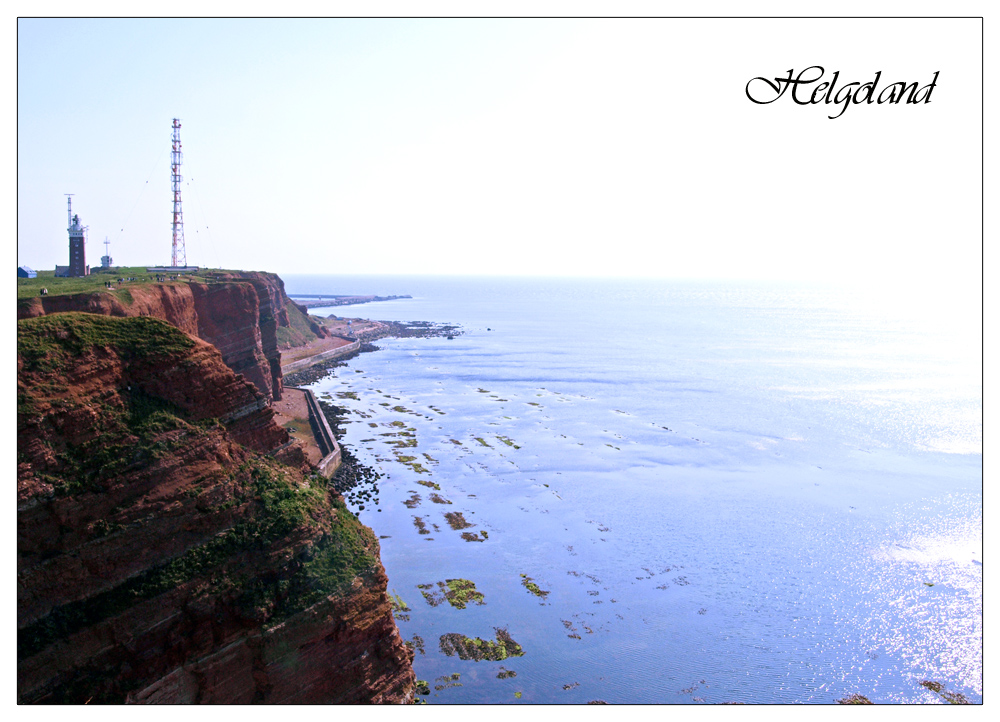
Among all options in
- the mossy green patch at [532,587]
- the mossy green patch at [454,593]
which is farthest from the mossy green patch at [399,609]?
the mossy green patch at [532,587]

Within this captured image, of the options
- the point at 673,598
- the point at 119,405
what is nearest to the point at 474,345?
the point at 673,598

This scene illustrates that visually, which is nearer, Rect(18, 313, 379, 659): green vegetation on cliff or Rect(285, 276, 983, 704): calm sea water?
Rect(18, 313, 379, 659): green vegetation on cliff

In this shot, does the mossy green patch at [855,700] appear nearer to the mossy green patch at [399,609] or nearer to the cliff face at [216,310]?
the mossy green patch at [399,609]

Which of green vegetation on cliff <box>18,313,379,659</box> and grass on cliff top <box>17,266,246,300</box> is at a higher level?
grass on cliff top <box>17,266,246,300</box>

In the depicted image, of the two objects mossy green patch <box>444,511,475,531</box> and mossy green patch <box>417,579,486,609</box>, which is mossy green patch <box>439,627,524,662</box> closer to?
mossy green patch <box>417,579,486,609</box>

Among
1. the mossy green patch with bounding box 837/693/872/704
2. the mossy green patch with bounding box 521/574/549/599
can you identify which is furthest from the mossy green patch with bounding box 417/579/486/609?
the mossy green patch with bounding box 837/693/872/704

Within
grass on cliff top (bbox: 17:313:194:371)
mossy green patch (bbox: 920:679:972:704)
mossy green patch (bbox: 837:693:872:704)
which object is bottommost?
mossy green patch (bbox: 837:693:872:704)

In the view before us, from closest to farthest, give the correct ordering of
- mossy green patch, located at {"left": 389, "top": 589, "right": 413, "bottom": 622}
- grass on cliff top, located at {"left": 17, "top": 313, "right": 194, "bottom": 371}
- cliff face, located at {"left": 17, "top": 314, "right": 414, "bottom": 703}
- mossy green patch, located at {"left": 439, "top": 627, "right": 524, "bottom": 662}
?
1. cliff face, located at {"left": 17, "top": 314, "right": 414, "bottom": 703}
2. grass on cliff top, located at {"left": 17, "top": 313, "right": 194, "bottom": 371}
3. mossy green patch, located at {"left": 439, "top": 627, "right": 524, "bottom": 662}
4. mossy green patch, located at {"left": 389, "top": 589, "right": 413, "bottom": 622}
